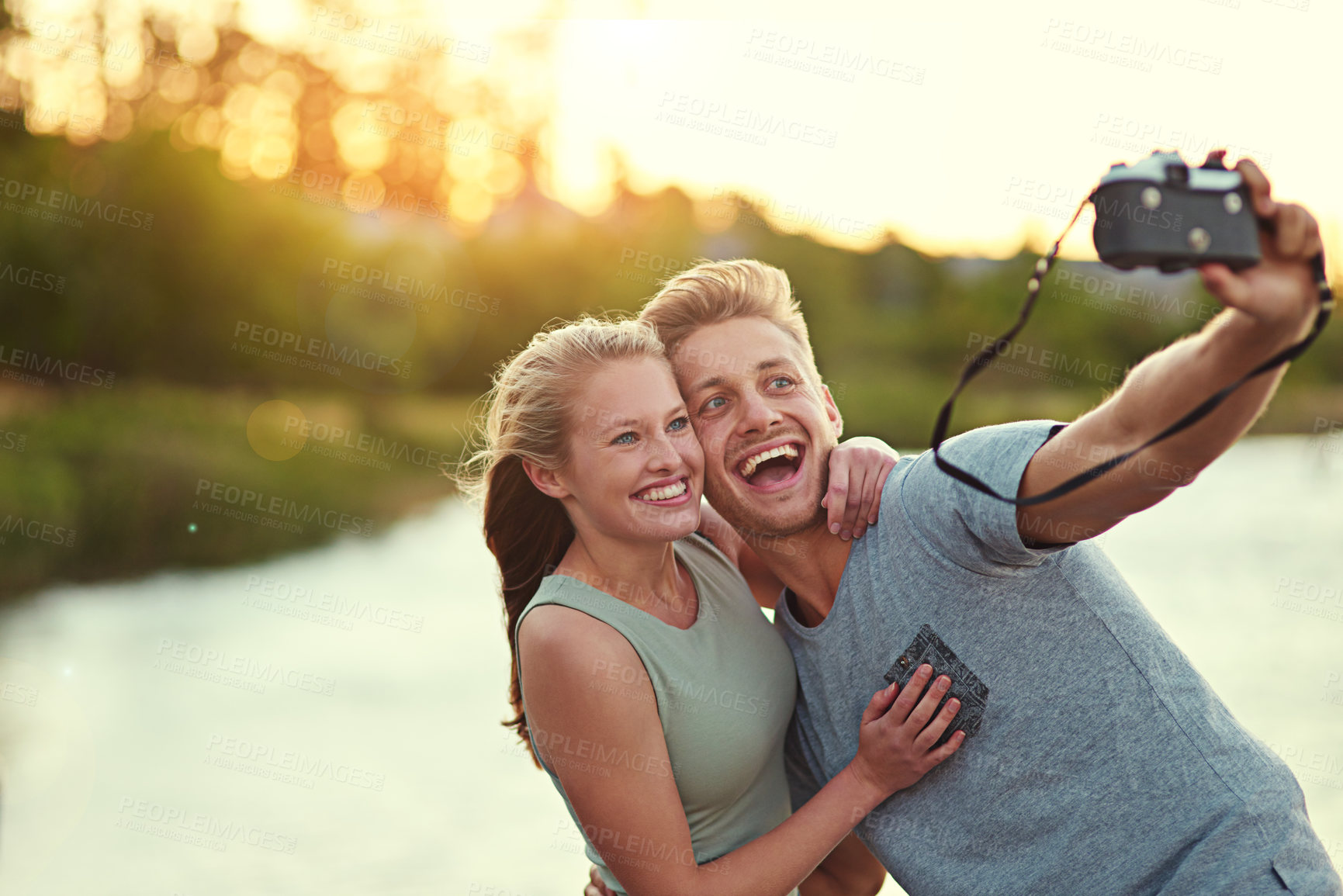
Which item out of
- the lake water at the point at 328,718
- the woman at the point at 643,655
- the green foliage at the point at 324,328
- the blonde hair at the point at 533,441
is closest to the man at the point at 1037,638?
the woman at the point at 643,655

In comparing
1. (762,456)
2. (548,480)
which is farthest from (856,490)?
(548,480)

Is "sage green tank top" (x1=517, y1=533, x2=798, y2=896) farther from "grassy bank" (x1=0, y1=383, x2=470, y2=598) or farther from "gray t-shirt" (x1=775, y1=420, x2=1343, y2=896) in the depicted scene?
"grassy bank" (x1=0, y1=383, x2=470, y2=598)

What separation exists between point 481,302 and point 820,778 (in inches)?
921

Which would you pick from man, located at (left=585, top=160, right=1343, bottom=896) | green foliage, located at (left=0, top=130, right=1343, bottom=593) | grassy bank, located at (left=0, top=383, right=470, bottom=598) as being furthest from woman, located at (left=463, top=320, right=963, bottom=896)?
grassy bank, located at (left=0, top=383, right=470, bottom=598)

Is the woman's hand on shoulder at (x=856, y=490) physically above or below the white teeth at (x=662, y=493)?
above

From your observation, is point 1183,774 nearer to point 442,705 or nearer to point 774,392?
point 774,392

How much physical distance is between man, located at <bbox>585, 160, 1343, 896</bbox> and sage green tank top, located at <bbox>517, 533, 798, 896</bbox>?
4.5 inches

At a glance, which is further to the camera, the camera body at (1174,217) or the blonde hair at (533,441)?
the blonde hair at (533,441)

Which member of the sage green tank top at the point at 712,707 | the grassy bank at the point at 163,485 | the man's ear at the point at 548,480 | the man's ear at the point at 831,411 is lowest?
the grassy bank at the point at 163,485

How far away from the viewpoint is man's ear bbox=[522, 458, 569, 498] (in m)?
2.49

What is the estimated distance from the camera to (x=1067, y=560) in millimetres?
2025

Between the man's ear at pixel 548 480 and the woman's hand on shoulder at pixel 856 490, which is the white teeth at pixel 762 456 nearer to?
the woman's hand on shoulder at pixel 856 490

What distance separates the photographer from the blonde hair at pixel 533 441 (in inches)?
97.0

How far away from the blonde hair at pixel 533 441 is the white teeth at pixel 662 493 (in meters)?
0.23
